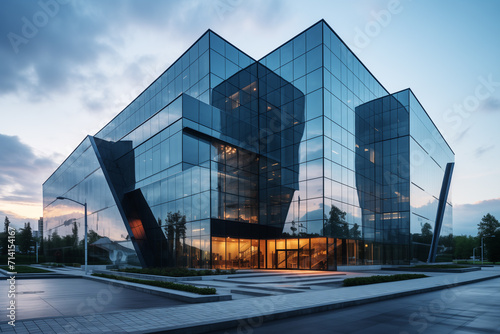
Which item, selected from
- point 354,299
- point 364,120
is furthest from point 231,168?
point 354,299

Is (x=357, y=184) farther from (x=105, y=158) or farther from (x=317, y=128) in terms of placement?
(x=105, y=158)

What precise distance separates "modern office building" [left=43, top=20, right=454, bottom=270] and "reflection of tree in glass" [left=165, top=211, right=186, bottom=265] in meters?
0.15

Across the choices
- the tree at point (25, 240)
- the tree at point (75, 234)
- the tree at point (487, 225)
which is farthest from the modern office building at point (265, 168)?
the tree at point (25, 240)

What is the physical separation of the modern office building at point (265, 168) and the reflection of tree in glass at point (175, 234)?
15 cm

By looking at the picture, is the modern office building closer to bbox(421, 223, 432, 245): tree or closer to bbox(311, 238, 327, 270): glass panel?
bbox(311, 238, 327, 270): glass panel

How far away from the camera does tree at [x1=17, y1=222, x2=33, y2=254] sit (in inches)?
4748

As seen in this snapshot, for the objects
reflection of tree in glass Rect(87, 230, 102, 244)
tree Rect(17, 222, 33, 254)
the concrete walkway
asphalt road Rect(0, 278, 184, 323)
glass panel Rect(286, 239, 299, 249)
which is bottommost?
tree Rect(17, 222, 33, 254)

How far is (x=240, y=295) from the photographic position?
16.5 meters

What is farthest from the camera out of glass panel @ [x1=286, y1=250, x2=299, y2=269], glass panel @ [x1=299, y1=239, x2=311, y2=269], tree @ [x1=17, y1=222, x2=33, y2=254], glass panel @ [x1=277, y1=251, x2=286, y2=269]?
tree @ [x1=17, y1=222, x2=33, y2=254]

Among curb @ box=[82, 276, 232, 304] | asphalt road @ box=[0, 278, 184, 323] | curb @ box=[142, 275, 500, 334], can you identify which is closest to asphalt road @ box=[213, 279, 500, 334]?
curb @ box=[142, 275, 500, 334]

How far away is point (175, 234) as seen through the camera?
35844 millimetres

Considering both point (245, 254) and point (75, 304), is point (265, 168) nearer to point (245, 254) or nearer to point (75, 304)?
point (245, 254)

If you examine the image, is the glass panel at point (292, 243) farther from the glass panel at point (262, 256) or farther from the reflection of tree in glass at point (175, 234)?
the reflection of tree in glass at point (175, 234)

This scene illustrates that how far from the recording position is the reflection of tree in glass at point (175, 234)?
34.9m
